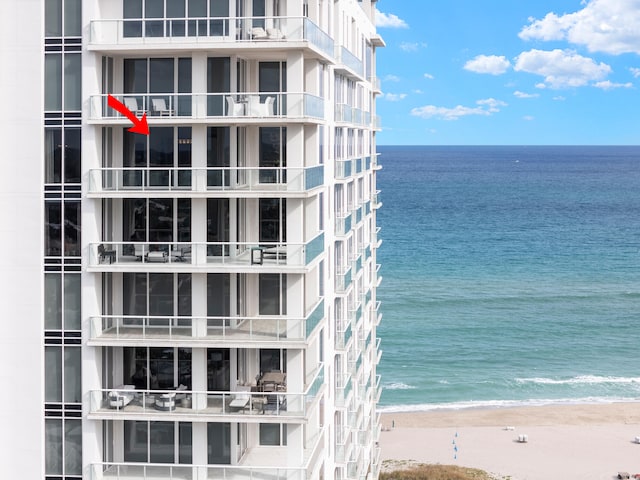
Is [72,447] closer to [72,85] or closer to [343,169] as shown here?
[72,85]

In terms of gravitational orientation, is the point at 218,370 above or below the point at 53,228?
below

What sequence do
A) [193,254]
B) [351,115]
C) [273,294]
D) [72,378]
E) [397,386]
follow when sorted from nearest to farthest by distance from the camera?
1. [193,254]
2. [72,378]
3. [273,294]
4. [351,115]
5. [397,386]

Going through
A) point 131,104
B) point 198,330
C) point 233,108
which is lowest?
point 198,330

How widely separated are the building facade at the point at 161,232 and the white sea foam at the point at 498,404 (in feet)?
183

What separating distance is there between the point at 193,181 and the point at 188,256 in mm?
1850

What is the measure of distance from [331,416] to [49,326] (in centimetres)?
1125

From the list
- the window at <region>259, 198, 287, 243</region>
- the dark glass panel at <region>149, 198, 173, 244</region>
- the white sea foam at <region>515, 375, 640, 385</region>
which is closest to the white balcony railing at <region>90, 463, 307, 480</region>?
the dark glass panel at <region>149, 198, 173, 244</region>

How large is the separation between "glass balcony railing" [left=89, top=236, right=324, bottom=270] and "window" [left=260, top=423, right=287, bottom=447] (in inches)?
190

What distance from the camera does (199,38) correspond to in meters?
26.2

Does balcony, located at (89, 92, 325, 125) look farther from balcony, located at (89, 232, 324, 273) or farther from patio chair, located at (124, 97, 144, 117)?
balcony, located at (89, 232, 324, 273)

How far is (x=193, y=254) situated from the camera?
26906 mm

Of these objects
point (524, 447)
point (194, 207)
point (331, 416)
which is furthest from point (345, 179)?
point (524, 447)

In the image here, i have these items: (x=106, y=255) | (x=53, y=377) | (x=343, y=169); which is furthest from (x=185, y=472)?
(x=343, y=169)
